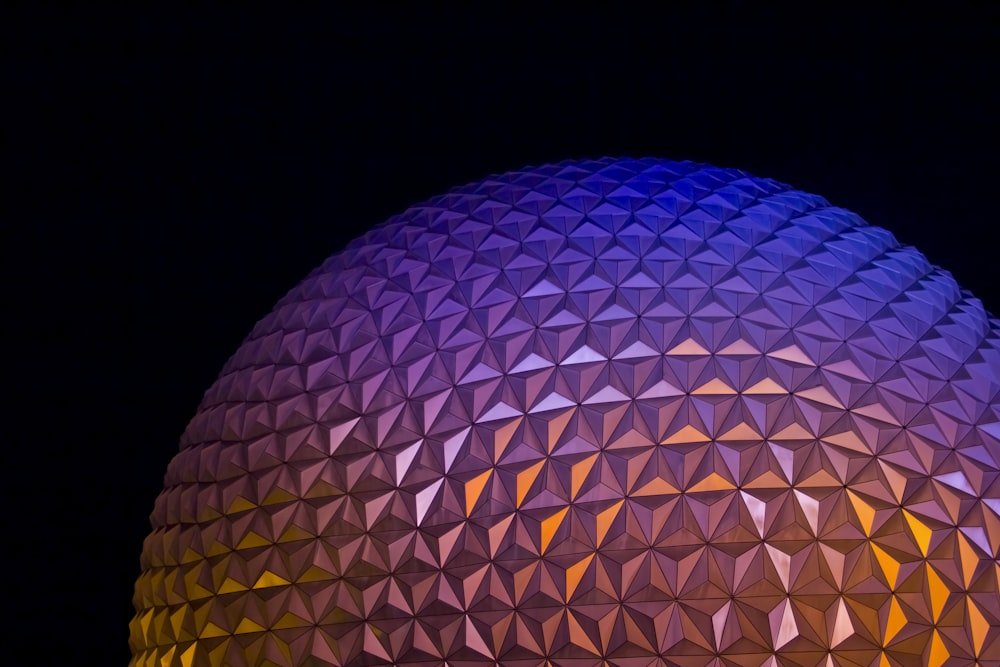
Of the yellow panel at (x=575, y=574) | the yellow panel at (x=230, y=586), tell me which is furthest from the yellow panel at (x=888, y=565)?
the yellow panel at (x=230, y=586)

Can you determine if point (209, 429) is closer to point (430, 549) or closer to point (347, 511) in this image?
point (347, 511)

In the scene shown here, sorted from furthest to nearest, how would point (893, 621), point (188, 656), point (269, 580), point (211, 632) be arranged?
point (188, 656) < point (211, 632) < point (269, 580) < point (893, 621)

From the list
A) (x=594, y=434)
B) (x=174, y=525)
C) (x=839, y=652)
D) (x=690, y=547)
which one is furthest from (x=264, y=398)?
(x=839, y=652)

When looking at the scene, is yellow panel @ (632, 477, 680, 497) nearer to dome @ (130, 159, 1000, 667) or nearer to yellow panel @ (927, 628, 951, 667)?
dome @ (130, 159, 1000, 667)

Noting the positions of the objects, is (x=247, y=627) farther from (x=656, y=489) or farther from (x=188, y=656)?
(x=656, y=489)

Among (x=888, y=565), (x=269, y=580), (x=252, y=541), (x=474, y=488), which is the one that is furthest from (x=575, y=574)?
(x=252, y=541)

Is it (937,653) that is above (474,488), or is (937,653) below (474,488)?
below

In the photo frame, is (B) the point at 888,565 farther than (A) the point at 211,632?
No

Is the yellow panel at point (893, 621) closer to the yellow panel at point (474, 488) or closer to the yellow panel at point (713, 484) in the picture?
the yellow panel at point (713, 484)
